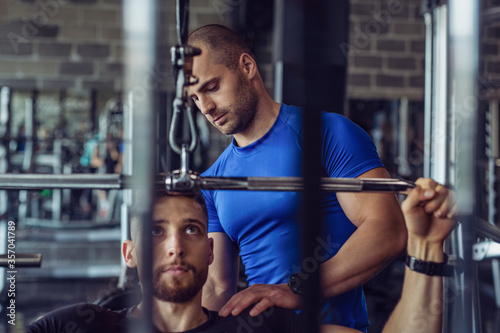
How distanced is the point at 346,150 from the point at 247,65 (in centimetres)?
27

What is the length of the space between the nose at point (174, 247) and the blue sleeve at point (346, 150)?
1.03 ft

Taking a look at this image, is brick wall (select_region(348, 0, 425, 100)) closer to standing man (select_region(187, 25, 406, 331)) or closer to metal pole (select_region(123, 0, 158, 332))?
standing man (select_region(187, 25, 406, 331))

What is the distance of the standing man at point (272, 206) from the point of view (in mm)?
937

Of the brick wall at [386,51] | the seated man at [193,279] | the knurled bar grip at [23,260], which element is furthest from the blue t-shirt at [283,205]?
the brick wall at [386,51]

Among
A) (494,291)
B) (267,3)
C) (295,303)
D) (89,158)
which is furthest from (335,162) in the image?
(89,158)

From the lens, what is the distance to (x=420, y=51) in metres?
3.96

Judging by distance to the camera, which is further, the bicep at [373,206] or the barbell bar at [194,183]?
the bicep at [373,206]

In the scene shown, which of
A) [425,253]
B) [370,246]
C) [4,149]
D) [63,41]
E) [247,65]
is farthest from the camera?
[63,41]

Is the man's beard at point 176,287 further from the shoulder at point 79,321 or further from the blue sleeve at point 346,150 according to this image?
the blue sleeve at point 346,150

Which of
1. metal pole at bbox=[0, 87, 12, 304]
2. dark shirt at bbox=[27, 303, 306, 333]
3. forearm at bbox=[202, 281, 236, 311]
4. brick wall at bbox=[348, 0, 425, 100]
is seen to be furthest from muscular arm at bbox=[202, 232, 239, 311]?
brick wall at bbox=[348, 0, 425, 100]

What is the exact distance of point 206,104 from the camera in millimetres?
991

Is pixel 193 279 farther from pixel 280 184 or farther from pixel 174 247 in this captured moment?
pixel 280 184

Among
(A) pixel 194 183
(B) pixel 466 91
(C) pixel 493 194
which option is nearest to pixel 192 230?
(A) pixel 194 183

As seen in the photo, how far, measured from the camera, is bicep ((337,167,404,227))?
0.94 metres
